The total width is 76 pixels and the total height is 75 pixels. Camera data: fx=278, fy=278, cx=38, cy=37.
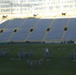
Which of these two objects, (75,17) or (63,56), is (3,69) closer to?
(63,56)

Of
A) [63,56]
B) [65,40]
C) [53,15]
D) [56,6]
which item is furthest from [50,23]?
[56,6]

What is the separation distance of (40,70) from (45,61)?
400cm

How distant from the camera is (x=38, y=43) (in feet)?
148

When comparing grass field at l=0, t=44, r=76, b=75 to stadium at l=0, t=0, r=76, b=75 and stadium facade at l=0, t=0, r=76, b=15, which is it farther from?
stadium facade at l=0, t=0, r=76, b=15

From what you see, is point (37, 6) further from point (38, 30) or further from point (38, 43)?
point (38, 43)

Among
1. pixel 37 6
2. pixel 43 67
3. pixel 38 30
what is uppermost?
pixel 43 67

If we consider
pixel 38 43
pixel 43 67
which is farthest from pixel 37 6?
pixel 43 67

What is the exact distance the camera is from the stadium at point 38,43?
24625mm

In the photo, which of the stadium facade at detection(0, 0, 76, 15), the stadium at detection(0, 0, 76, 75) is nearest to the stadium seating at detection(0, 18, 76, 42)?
the stadium at detection(0, 0, 76, 75)

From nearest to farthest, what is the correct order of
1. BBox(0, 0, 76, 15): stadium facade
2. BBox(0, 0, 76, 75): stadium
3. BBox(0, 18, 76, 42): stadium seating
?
BBox(0, 0, 76, 75): stadium < BBox(0, 18, 76, 42): stadium seating < BBox(0, 0, 76, 15): stadium facade

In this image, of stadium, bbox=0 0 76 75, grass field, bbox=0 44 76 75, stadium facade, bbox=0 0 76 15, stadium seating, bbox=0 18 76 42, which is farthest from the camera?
stadium facade, bbox=0 0 76 15

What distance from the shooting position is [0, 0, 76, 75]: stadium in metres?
24.6

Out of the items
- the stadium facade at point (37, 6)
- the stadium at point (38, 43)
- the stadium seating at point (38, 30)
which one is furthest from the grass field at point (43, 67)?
the stadium facade at point (37, 6)

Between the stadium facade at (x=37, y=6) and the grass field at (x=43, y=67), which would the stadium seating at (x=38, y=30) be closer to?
the grass field at (x=43, y=67)
